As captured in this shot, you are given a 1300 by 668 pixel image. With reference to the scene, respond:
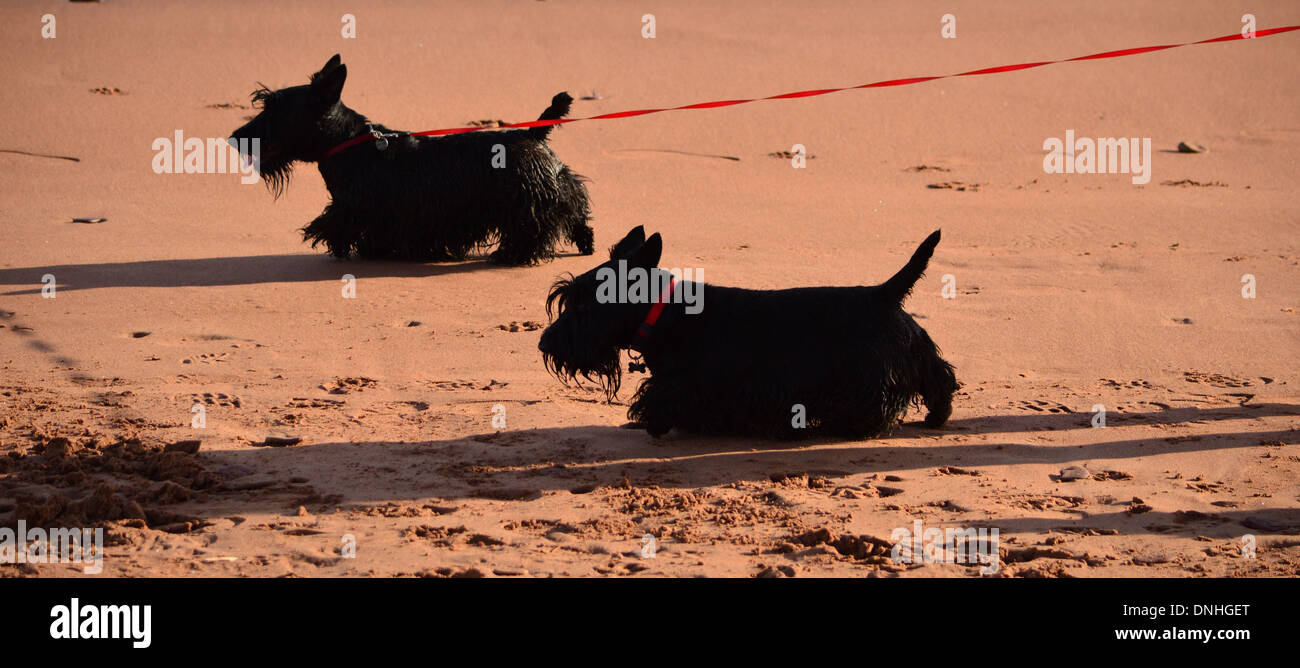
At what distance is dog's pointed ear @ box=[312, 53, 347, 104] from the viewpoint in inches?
346

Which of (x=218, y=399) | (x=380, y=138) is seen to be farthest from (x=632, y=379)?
(x=380, y=138)

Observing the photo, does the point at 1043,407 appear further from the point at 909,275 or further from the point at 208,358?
the point at 208,358

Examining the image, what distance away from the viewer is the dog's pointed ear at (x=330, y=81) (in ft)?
28.8

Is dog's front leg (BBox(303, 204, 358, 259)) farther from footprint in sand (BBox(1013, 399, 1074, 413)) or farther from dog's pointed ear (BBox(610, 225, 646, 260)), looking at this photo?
footprint in sand (BBox(1013, 399, 1074, 413))

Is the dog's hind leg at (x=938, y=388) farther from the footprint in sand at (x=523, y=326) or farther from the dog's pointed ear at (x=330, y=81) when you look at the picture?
the dog's pointed ear at (x=330, y=81)

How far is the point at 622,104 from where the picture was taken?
17.1 metres

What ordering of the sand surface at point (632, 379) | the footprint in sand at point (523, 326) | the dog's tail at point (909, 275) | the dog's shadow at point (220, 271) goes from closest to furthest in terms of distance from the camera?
the sand surface at point (632, 379) → the dog's tail at point (909, 275) → the footprint in sand at point (523, 326) → the dog's shadow at point (220, 271)

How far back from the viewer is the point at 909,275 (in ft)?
18.7

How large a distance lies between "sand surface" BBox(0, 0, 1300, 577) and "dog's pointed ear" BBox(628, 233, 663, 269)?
3.19ft

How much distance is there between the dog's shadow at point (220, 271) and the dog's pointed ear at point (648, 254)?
4.05 metres

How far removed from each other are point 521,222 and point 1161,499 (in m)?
5.67

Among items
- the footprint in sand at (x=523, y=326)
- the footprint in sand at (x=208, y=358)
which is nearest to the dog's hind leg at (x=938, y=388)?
the footprint in sand at (x=523, y=326)

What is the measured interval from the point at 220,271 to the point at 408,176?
1.70m
